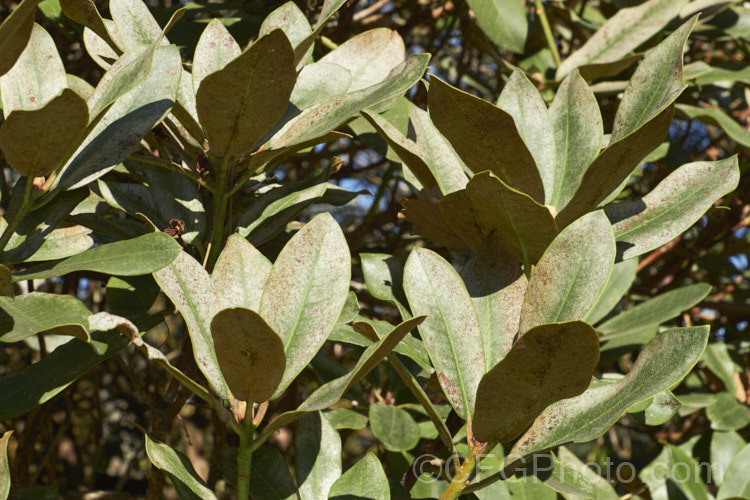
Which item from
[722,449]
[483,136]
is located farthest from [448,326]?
[722,449]

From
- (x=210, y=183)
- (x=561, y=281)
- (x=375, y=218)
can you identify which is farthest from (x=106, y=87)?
(x=375, y=218)

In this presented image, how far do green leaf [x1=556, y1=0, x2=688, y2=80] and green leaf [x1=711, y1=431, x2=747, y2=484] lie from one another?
31.0 inches

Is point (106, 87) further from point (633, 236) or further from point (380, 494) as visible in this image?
point (633, 236)

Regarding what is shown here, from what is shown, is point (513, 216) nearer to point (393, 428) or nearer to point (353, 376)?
point (353, 376)

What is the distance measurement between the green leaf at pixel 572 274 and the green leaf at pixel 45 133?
441 mm

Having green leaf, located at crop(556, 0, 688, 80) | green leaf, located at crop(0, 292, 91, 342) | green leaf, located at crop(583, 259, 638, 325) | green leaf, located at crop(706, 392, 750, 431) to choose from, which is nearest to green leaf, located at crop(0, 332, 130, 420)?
green leaf, located at crop(0, 292, 91, 342)

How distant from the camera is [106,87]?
72 cm

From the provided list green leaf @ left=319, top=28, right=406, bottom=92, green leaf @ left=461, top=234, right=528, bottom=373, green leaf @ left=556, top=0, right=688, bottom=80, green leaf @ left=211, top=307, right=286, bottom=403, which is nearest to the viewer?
green leaf @ left=211, top=307, right=286, bottom=403

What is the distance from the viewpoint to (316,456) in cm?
85

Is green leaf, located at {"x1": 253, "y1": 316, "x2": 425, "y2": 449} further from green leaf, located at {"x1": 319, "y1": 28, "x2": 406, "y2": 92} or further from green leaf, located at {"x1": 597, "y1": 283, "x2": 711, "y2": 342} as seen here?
green leaf, located at {"x1": 597, "y1": 283, "x2": 711, "y2": 342}

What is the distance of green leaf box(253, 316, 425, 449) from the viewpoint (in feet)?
2.00

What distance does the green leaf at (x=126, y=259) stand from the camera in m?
0.65

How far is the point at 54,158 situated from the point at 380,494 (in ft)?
1.45

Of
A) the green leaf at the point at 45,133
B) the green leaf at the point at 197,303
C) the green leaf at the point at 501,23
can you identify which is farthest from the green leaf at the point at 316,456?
the green leaf at the point at 501,23
